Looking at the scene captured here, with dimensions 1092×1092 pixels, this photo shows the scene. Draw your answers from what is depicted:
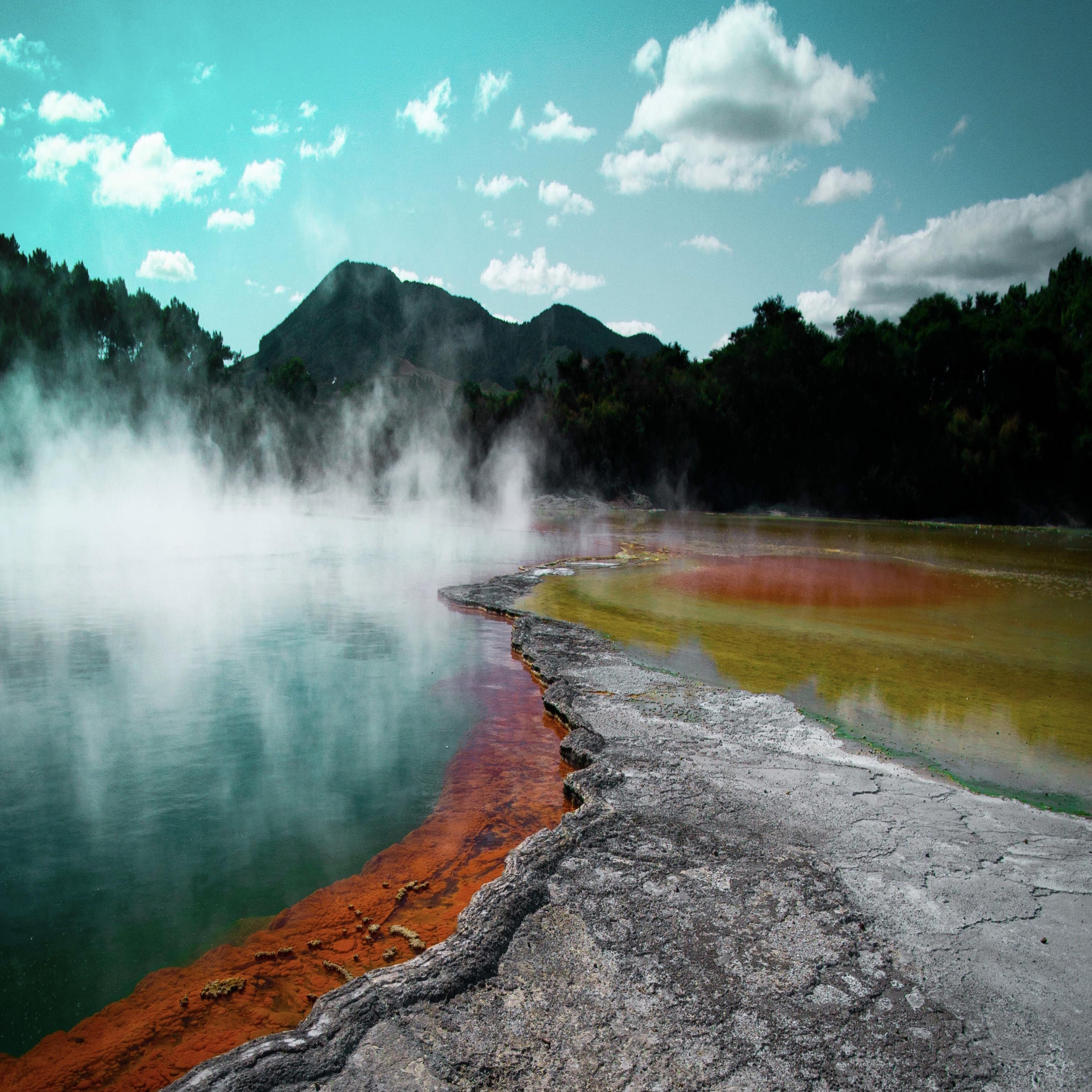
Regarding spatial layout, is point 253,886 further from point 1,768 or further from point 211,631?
point 211,631

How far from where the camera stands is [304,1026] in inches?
82.7

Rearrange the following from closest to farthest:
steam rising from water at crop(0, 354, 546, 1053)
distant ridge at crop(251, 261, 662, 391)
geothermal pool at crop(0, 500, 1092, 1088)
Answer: geothermal pool at crop(0, 500, 1092, 1088), steam rising from water at crop(0, 354, 546, 1053), distant ridge at crop(251, 261, 662, 391)

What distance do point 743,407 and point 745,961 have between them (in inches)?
1501

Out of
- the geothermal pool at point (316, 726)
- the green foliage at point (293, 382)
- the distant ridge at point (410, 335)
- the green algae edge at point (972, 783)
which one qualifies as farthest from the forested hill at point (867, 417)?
the distant ridge at point (410, 335)

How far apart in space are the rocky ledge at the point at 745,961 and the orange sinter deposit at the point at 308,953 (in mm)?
347

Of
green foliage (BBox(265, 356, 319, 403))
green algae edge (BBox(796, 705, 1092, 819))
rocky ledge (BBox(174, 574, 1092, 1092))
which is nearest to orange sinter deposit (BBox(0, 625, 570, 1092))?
rocky ledge (BBox(174, 574, 1092, 1092))

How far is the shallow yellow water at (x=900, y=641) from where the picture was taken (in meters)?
4.62

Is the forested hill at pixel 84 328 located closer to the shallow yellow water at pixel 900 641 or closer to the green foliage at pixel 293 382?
the green foliage at pixel 293 382

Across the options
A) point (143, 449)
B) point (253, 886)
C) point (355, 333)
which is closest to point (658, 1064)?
point (253, 886)

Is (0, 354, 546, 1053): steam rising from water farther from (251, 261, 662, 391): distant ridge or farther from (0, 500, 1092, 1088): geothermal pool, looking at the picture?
(251, 261, 662, 391): distant ridge

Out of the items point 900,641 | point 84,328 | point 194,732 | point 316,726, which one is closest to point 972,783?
point 900,641

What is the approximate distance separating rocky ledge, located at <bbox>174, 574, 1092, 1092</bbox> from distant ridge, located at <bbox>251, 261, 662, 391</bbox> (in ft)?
353

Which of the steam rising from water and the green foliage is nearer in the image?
the steam rising from water

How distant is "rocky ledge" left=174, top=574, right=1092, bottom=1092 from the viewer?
1.91 m
